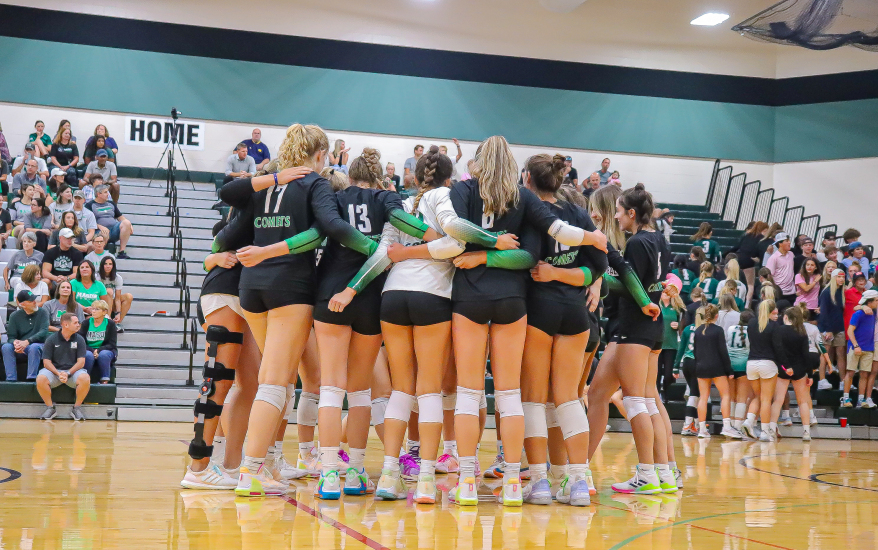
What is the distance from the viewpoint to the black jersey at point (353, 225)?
4.54 m

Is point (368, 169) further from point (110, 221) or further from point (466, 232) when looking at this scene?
point (110, 221)

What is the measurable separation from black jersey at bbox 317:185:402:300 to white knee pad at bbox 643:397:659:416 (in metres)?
1.79

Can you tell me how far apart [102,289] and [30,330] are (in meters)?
1.24

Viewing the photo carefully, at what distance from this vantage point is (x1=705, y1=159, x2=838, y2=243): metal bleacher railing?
19812 mm

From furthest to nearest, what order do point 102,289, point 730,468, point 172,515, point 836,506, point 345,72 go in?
point 345,72 < point 102,289 < point 730,468 < point 836,506 < point 172,515

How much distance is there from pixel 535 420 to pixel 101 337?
693cm

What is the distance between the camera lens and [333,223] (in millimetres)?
4367

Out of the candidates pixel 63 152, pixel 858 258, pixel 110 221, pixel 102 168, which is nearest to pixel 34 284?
pixel 110 221

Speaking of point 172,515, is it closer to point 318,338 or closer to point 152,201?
point 318,338

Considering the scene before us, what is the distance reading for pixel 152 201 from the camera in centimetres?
1541

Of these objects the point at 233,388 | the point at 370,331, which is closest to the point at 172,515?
the point at 233,388

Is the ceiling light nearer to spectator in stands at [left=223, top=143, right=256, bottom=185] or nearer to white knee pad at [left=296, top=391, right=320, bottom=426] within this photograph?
spectator in stands at [left=223, top=143, right=256, bottom=185]

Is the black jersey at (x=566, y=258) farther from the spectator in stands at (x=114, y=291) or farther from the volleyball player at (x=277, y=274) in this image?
the spectator in stands at (x=114, y=291)

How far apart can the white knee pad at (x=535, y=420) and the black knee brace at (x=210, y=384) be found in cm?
165
